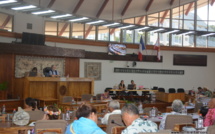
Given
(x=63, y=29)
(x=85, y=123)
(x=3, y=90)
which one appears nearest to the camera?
(x=85, y=123)

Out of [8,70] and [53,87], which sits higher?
[8,70]

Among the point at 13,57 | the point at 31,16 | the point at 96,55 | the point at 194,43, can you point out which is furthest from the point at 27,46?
the point at 194,43

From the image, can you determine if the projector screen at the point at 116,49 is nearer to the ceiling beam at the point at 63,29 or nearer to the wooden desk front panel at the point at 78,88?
the ceiling beam at the point at 63,29

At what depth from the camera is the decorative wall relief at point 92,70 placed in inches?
696

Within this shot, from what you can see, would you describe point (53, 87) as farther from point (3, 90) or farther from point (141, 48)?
point (141, 48)

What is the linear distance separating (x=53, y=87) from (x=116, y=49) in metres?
5.96

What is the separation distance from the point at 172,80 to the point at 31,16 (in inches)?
388

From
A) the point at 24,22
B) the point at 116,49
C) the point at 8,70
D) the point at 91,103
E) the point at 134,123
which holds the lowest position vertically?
the point at 91,103

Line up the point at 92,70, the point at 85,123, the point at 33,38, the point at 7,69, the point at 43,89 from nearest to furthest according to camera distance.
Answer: the point at 85,123, the point at 43,89, the point at 7,69, the point at 33,38, the point at 92,70

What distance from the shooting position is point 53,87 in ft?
45.4

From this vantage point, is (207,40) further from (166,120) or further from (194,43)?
(166,120)

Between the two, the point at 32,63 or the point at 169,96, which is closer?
the point at 32,63

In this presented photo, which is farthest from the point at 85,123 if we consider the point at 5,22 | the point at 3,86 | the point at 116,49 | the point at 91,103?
the point at 116,49

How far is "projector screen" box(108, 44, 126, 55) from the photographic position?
18453 millimetres
